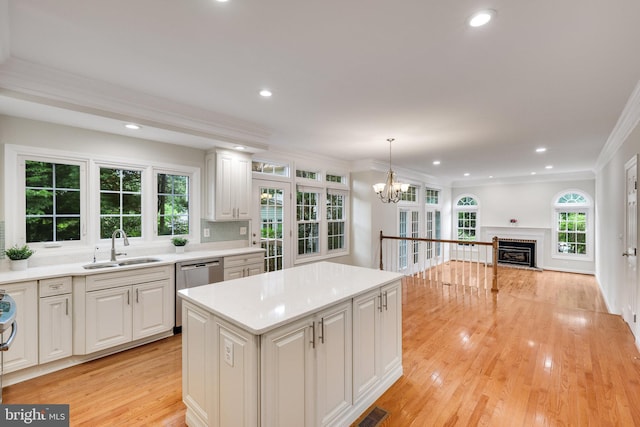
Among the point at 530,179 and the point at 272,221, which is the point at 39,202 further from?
the point at 530,179

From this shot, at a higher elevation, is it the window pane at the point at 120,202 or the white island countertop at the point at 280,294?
the window pane at the point at 120,202

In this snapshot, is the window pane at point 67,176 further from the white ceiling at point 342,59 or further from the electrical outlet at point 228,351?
the electrical outlet at point 228,351

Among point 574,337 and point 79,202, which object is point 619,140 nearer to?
point 574,337

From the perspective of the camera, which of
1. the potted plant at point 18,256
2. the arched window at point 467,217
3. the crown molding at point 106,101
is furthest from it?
the arched window at point 467,217

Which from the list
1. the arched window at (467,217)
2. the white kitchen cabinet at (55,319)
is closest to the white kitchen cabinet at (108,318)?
the white kitchen cabinet at (55,319)

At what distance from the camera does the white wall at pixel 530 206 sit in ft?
25.1

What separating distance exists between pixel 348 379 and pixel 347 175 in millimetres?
4774

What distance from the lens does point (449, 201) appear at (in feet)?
Result: 31.7

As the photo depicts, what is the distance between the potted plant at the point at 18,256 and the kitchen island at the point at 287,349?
203 centimetres

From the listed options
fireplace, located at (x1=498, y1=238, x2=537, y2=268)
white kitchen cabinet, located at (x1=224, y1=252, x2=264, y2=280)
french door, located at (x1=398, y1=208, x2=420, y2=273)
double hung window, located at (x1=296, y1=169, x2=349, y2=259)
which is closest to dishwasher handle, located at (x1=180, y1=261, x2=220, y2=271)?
white kitchen cabinet, located at (x1=224, y1=252, x2=264, y2=280)

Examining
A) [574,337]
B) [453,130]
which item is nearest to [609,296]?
[574,337]

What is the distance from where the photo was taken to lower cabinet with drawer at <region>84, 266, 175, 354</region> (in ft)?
9.20

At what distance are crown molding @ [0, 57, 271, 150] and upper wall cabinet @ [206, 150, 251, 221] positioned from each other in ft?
1.39

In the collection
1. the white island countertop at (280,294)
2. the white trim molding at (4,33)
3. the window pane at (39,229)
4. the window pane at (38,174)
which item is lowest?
the white island countertop at (280,294)
